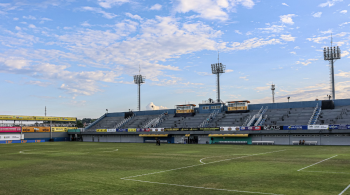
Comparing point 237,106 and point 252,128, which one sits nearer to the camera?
point 252,128

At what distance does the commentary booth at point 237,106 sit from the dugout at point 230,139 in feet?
50.5

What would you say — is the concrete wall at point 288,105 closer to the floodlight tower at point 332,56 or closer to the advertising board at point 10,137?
the floodlight tower at point 332,56

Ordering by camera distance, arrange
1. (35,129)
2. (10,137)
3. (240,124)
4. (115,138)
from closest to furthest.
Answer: (240,124), (10,137), (115,138), (35,129)

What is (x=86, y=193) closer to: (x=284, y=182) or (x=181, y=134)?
(x=284, y=182)

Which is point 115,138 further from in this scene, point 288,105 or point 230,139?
point 288,105

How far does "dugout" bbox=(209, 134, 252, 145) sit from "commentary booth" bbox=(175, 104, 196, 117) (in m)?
19.4

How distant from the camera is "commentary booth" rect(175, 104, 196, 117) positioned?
87875mm

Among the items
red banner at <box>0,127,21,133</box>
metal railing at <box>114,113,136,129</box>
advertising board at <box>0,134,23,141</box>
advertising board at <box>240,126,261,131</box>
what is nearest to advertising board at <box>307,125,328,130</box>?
advertising board at <box>240,126,261,131</box>

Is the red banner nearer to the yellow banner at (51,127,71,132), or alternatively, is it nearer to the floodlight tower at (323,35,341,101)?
the yellow banner at (51,127,71,132)

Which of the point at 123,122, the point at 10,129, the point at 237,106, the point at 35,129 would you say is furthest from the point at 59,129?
the point at 237,106

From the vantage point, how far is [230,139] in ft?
220

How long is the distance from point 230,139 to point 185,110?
24387 mm

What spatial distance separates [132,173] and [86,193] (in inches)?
251

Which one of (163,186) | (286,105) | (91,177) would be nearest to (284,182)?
(163,186)
